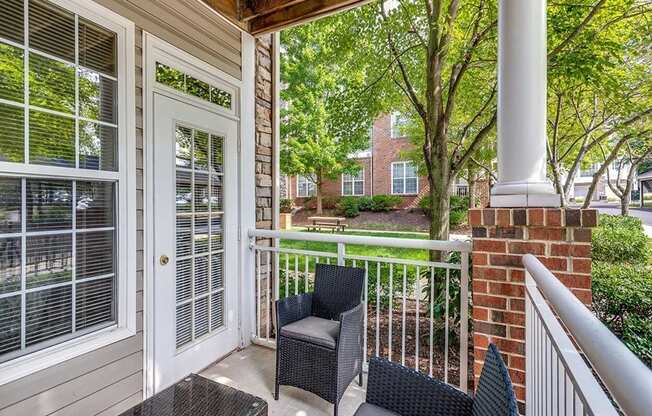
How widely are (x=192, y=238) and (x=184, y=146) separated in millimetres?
719

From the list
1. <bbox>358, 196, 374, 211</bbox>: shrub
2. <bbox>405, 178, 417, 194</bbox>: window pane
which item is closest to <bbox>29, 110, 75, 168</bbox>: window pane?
<bbox>358, 196, 374, 211</bbox>: shrub

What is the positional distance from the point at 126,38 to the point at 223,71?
863mm

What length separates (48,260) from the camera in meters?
1.78

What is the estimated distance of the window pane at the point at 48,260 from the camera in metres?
1.71

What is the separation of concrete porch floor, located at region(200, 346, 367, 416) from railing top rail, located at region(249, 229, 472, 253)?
108cm

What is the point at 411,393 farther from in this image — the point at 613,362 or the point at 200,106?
the point at 200,106

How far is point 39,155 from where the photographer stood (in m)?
1.72

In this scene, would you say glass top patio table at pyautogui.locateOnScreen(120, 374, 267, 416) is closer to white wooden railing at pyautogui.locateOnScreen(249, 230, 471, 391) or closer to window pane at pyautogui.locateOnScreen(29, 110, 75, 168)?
white wooden railing at pyautogui.locateOnScreen(249, 230, 471, 391)

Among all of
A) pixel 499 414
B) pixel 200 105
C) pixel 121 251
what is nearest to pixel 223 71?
pixel 200 105

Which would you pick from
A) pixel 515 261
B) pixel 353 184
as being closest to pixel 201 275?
pixel 515 261

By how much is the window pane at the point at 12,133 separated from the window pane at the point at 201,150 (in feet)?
3.57

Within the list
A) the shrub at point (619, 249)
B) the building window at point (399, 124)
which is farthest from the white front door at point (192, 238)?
the shrub at point (619, 249)

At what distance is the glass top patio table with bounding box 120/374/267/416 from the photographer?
4.76 feet

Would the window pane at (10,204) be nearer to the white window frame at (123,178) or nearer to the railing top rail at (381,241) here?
the white window frame at (123,178)
